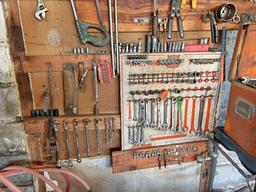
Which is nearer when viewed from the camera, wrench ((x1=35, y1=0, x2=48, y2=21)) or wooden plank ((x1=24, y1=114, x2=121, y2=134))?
wrench ((x1=35, y1=0, x2=48, y2=21))

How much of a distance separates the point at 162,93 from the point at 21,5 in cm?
92

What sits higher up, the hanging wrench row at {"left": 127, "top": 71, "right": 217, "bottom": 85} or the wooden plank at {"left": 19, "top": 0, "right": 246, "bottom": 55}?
the wooden plank at {"left": 19, "top": 0, "right": 246, "bottom": 55}

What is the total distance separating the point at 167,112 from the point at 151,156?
0.34 meters

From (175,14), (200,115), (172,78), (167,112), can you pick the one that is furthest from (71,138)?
(175,14)

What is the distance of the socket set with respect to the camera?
1268 millimetres

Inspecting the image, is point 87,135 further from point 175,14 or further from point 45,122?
point 175,14

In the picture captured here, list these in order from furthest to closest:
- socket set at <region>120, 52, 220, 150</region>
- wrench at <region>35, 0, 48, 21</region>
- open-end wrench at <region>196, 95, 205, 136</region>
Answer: open-end wrench at <region>196, 95, 205, 136</region>, socket set at <region>120, 52, 220, 150</region>, wrench at <region>35, 0, 48, 21</region>

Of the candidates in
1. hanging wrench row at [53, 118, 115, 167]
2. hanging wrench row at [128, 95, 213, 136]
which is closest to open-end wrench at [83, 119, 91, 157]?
hanging wrench row at [53, 118, 115, 167]

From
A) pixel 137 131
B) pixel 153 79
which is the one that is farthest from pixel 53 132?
pixel 153 79

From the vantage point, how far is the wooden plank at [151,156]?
1.41 metres

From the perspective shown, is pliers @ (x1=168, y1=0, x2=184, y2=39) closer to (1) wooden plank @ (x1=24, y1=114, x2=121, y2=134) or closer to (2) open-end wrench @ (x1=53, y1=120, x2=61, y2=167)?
(1) wooden plank @ (x1=24, y1=114, x2=121, y2=134)

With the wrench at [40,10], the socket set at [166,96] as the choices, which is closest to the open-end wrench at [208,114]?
the socket set at [166,96]

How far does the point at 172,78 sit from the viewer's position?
4.29ft

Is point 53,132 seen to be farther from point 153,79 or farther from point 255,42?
point 255,42
